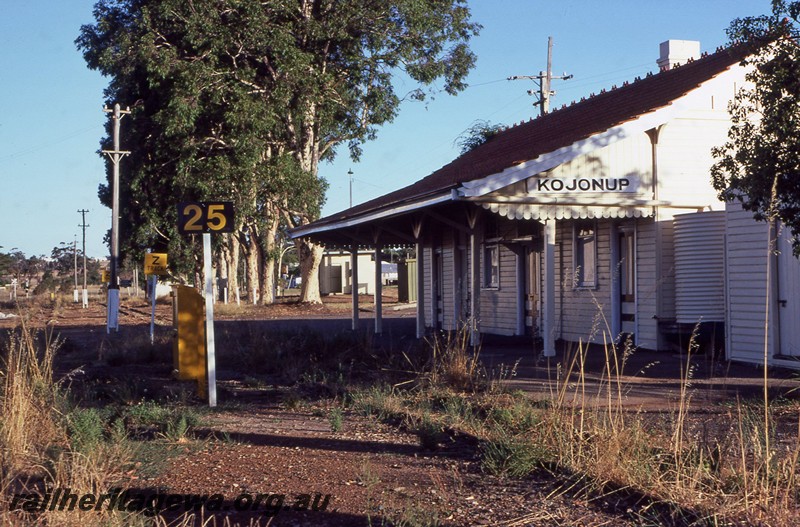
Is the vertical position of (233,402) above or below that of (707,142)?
below

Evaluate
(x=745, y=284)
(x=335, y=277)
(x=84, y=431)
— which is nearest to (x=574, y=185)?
(x=745, y=284)

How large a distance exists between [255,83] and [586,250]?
677 inches

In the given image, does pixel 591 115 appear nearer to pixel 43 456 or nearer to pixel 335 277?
pixel 43 456

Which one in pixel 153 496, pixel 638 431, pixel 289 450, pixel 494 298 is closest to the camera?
pixel 153 496

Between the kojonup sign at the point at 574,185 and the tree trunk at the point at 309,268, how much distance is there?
2171cm

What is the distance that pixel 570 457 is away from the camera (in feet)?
21.6

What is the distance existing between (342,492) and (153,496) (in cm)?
121

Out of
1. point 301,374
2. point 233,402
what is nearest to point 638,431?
point 233,402

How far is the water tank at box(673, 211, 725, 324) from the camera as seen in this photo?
46.5 ft

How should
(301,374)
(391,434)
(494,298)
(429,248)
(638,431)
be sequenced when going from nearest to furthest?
(638,431)
(391,434)
(301,374)
(494,298)
(429,248)

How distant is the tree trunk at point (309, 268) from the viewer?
1415 inches

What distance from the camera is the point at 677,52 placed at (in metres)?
18.8

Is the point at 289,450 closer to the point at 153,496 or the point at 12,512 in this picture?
the point at 153,496

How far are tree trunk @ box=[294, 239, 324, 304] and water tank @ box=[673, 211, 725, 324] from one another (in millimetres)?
22173
